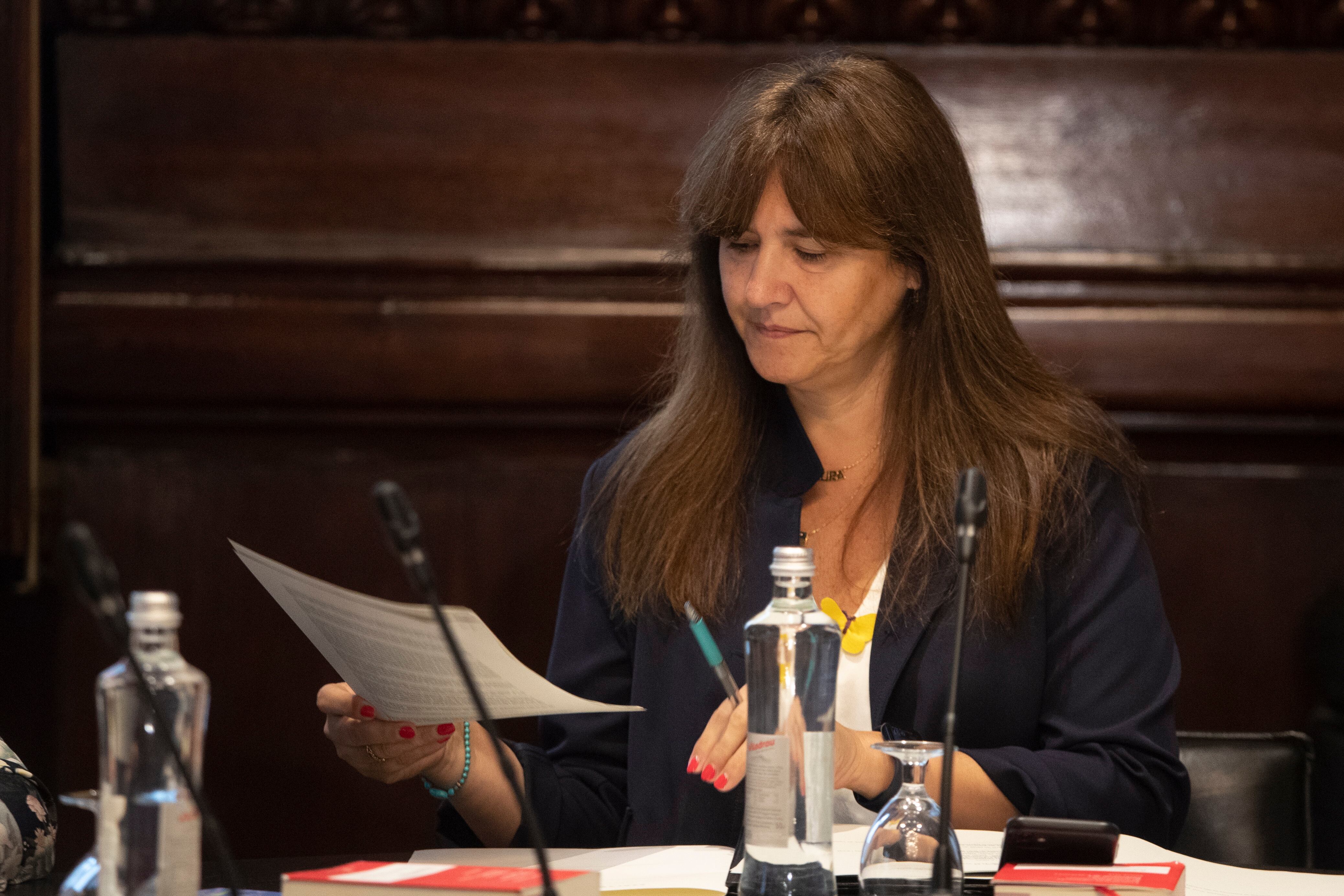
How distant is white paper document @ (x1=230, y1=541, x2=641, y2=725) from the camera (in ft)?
3.51

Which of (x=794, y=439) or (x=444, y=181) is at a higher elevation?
(x=444, y=181)

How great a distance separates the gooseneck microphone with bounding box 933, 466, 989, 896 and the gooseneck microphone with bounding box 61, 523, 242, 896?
460 mm

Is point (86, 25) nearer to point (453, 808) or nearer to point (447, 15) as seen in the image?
point (447, 15)

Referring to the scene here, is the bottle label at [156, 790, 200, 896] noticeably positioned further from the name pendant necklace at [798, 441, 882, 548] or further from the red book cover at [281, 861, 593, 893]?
the name pendant necklace at [798, 441, 882, 548]

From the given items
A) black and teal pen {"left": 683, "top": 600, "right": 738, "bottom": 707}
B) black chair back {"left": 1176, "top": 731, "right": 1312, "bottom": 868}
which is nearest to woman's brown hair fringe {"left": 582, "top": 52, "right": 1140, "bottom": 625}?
black chair back {"left": 1176, "top": 731, "right": 1312, "bottom": 868}

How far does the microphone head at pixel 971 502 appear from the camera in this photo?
101cm

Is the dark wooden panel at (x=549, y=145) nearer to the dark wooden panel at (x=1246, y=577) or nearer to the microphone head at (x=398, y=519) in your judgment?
the dark wooden panel at (x=1246, y=577)

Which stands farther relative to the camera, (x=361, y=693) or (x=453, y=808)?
(x=453, y=808)

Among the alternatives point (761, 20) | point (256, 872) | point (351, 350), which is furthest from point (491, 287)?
point (256, 872)

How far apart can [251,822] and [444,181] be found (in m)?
1.14

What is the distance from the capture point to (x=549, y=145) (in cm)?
239

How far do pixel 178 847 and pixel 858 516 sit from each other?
3.36ft

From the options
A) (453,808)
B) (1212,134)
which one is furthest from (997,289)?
(453,808)

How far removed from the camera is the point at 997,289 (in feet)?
6.00
